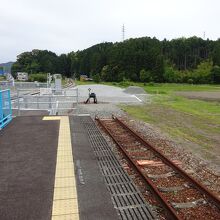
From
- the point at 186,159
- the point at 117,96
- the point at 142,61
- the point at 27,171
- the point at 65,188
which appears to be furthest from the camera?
the point at 142,61

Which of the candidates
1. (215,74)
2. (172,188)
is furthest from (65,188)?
(215,74)

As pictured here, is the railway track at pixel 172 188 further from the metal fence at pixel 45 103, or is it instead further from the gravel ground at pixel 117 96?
the gravel ground at pixel 117 96

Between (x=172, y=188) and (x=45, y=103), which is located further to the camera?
(x=45, y=103)

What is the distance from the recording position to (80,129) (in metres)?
14.1

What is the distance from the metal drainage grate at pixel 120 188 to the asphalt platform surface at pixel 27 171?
1.27 m

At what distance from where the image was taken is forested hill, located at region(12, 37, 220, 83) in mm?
116188

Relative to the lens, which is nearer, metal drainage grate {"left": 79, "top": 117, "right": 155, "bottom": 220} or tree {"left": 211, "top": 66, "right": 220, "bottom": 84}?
metal drainage grate {"left": 79, "top": 117, "right": 155, "bottom": 220}

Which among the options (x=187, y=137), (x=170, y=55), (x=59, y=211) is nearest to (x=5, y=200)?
(x=59, y=211)

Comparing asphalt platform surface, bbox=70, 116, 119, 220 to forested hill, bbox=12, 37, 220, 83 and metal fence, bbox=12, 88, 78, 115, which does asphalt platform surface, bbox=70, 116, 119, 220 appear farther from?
forested hill, bbox=12, 37, 220, 83

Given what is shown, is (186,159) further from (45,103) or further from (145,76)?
(145,76)

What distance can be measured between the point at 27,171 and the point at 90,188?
1.91 meters

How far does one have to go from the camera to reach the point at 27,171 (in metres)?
7.79

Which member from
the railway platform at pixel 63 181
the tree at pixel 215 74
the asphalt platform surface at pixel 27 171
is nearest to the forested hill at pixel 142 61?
the tree at pixel 215 74

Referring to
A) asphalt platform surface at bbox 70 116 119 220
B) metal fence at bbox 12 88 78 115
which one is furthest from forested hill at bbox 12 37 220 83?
asphalt platform surface at bbox 70 116 119 220
